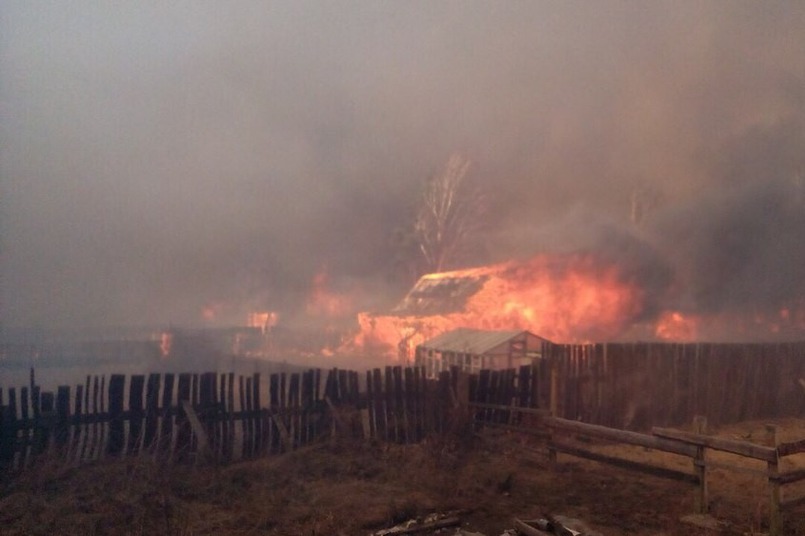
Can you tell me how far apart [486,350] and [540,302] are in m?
10.3

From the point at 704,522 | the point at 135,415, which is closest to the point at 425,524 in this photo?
the point at 704,522

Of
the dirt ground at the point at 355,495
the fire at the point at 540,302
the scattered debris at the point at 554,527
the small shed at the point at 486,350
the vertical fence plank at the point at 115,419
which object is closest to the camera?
the scattered debris at the point at 554,527

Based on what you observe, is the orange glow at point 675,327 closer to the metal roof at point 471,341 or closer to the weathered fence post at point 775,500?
the metal roof at point 471,341

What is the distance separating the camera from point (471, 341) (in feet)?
92.6

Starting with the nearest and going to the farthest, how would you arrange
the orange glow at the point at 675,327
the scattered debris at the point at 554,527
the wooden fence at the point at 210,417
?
the scattered debris at the point at 554,527 < the wooden fence at the point at 210,417 < the orange glow at the point at 675,327

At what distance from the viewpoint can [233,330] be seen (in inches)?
2142

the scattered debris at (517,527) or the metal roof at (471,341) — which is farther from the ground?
the metal roof at (471,341)

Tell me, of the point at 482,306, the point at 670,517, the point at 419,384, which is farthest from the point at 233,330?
the point at 670,517

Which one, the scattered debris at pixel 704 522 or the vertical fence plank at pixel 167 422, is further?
the vertical fence plank at pixel 167 422

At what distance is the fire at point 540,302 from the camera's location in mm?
33594

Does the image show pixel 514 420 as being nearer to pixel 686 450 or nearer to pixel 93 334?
pixel 686 450

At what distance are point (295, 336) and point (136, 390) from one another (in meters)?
43.5

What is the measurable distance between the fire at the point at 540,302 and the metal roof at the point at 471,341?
6.73 meters

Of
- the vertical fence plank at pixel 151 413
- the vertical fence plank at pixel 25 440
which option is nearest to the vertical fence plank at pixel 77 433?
the vertical fence plank at pixel 25 440
